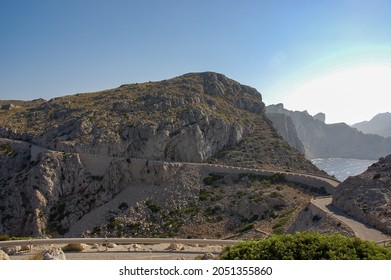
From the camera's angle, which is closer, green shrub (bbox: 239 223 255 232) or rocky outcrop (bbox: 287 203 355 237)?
rocky outcrop (bbox: 287 203 355 237)

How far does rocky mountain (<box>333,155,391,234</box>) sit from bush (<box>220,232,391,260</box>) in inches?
837

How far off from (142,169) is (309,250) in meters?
56.5

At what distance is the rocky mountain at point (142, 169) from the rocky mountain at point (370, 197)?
7.90m

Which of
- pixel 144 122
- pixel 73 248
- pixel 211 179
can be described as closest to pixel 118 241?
pixel 73 248

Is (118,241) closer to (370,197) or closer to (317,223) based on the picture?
(317,223)

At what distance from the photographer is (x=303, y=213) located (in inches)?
1662

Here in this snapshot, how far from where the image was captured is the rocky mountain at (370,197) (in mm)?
34344

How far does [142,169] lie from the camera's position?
68062mm

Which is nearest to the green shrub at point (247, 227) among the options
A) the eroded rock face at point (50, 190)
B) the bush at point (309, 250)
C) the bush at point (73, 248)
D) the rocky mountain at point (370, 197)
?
the rocky mountain at point (370, 197)

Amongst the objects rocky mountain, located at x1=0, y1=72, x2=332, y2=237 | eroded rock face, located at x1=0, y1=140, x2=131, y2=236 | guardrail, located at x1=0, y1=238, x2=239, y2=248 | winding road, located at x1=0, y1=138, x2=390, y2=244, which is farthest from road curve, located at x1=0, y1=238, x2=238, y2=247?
eroded rock face, located at x1=0, y1=140, x2=131, y2=236

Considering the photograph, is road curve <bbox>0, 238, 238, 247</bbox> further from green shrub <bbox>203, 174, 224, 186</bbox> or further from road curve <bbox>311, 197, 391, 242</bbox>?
green shrub <bbox>203, 174, 224, 186</bbox>

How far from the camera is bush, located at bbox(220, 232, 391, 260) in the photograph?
13.0 m

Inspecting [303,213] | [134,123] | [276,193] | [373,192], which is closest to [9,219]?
[134,123]

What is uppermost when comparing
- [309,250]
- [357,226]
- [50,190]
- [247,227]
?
[309,250]
